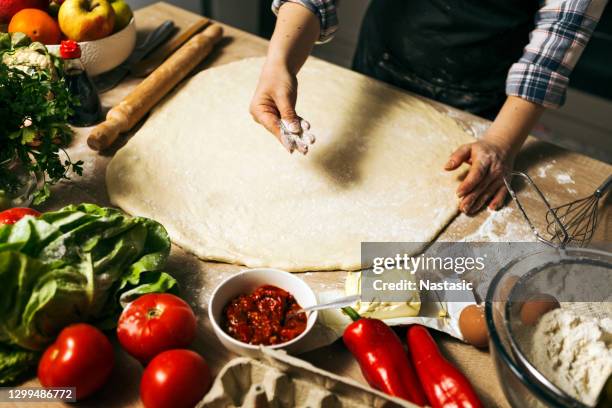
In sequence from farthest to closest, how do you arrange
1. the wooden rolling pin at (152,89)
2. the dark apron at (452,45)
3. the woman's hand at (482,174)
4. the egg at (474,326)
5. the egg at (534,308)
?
the dark apron at (452,45), the wooden rolling pin at (152,89), the woman's hand at (482,174), the egg at (474,326), the egg at (534,308)

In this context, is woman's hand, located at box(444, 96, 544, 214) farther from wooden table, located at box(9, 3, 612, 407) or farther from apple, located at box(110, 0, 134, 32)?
apple, located at box(110, 0, 134, 32)

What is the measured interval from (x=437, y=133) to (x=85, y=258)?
1.18 metres

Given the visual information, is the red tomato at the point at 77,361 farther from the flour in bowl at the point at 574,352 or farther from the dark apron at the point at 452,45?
the dark apron at the point at 452,45

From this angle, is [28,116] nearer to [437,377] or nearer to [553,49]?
[437,377]

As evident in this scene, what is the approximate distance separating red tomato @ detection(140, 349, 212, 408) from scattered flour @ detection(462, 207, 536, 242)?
0.80 metres

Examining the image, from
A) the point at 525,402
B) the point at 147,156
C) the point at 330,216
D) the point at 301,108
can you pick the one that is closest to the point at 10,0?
the point at 147,156

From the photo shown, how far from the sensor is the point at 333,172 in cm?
160

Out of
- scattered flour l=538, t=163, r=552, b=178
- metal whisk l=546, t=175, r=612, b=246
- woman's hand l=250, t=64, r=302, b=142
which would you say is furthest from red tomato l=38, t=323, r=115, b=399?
scattered flour l=538, t=163, r=552, b=178

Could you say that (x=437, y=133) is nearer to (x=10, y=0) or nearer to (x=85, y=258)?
(x=85, y=258)

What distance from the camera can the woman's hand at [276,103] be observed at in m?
1.50

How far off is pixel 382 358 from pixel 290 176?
0.68 meters

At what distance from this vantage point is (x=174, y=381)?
3.19ft

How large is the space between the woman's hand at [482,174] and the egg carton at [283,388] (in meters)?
0.73

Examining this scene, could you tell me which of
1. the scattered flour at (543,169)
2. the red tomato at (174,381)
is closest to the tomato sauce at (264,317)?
the red tomato at (174,381)
